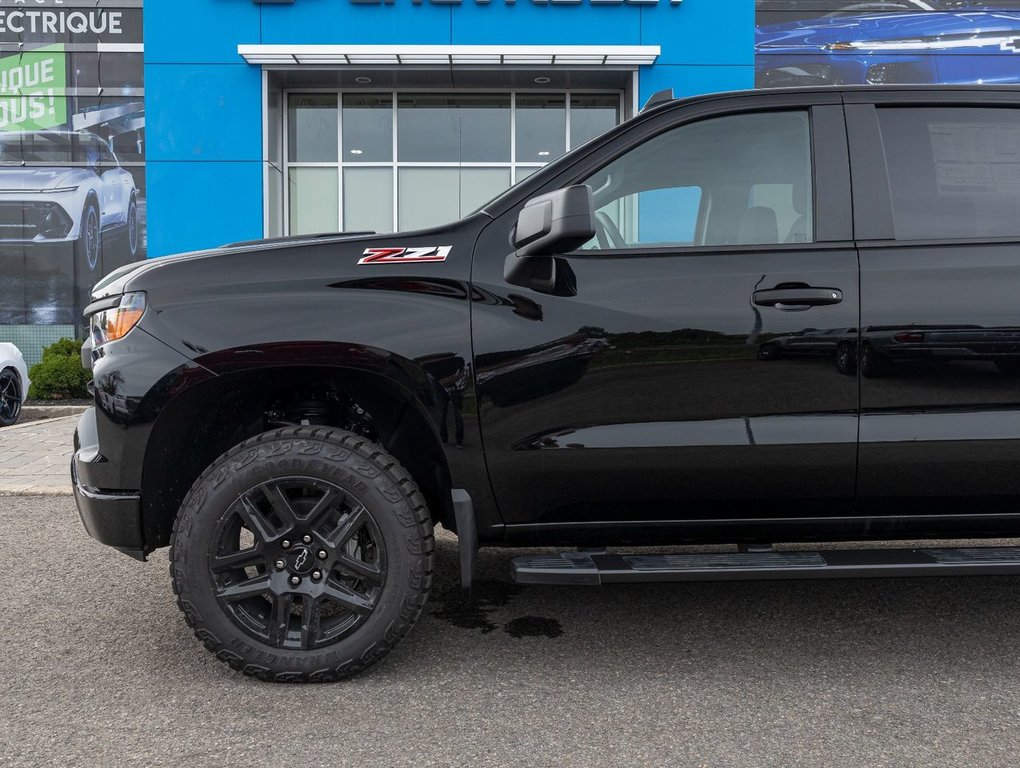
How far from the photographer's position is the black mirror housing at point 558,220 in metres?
2.64

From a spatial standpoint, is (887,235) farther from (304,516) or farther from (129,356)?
(129,356)

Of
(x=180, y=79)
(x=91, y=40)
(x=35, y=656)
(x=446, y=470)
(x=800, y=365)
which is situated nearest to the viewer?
(x=800, y=365)

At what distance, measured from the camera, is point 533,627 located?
346 centimetres

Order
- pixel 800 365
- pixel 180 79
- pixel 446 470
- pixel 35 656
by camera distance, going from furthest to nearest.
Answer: pixel 180 79 < pixel 35 656 < pixel 446 470 < pixel 800 365

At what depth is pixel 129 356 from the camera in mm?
2838

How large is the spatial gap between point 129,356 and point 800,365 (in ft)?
6.83

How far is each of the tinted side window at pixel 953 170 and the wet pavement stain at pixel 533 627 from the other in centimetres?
184

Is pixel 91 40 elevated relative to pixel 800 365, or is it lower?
elevated

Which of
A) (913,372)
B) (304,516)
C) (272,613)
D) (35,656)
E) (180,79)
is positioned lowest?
(35,656)

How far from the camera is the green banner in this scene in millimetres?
16375

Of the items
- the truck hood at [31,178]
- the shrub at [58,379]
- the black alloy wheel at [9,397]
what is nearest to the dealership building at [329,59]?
the shrub at [58,379]

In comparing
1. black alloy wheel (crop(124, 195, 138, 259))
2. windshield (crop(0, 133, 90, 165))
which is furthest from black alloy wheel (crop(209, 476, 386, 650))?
windshield (crop(0, 133, 90, 165))

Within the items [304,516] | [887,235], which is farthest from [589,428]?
[887,235]

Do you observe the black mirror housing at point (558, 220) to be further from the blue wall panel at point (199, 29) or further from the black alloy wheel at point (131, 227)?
the black alloy wheel at point (131, 227)
